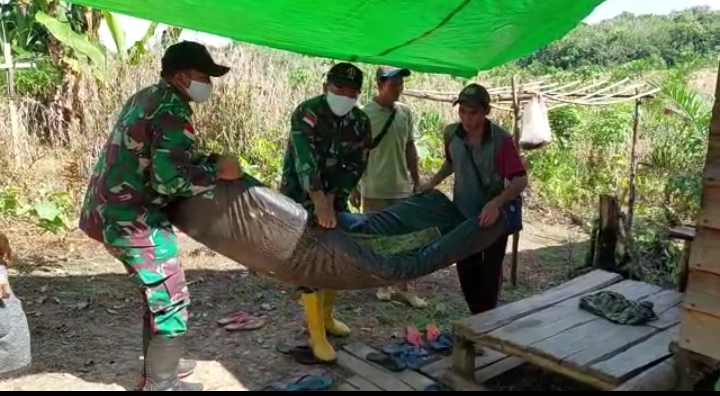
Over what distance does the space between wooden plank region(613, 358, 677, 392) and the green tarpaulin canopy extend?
165cm

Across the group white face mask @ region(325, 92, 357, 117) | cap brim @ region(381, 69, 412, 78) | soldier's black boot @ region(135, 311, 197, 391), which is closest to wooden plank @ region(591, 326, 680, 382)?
white face mask @ region(325, 92, 357, 117)

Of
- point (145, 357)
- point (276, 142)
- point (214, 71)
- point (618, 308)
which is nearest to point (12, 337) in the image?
point (145, 357)

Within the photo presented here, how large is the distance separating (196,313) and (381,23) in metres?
2.19

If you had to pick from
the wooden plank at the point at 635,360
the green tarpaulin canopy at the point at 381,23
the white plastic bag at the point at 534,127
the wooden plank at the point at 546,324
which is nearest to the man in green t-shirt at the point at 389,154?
the green tarpaulin canopy at the point at 381,23

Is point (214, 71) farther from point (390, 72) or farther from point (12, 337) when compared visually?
point (12, 337)

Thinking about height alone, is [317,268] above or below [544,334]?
above

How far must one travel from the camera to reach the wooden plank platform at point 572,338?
95.5 inches

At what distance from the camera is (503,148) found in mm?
3109

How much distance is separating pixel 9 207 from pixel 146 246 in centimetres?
364

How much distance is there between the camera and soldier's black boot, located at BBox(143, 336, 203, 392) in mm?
2621

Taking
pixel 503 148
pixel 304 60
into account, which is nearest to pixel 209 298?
pixel 503 148

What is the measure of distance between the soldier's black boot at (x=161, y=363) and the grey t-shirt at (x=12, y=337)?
2.43 feet

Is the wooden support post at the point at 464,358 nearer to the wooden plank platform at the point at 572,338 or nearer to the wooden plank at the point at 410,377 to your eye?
the wooden plank platform at the point at 572,338
